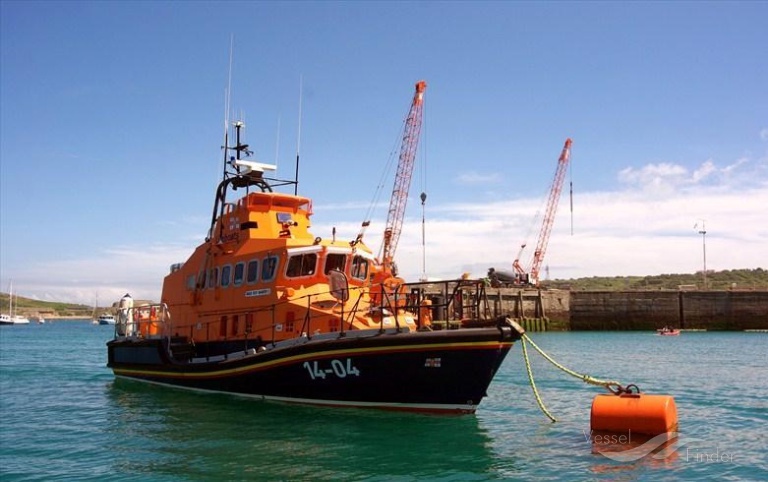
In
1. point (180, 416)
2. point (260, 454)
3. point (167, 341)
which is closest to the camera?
point (260, 454)

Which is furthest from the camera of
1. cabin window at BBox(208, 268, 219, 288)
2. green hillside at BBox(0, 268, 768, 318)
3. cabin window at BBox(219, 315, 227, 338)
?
green hillside at BBox(0, 268, 768, 318)

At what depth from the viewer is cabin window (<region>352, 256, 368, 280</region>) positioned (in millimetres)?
15195

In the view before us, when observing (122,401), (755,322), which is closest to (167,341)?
(122,401)

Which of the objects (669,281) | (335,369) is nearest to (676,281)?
(669,281)

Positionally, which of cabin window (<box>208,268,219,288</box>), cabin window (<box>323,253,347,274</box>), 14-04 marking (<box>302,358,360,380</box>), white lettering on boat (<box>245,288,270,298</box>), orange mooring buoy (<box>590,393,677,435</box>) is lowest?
orange mooring buoy (<box>590,393,677,435</box>)

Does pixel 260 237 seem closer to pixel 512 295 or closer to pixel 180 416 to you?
pixel 180 416

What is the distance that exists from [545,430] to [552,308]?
181 ft

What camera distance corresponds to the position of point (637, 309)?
6419 centimetres

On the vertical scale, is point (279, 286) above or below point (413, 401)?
above

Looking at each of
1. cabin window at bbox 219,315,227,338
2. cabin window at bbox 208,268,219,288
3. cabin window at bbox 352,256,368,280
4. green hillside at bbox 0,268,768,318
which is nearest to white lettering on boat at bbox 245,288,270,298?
cabin window at bbox 219,315,227,338

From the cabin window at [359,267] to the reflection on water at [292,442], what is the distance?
3.32m

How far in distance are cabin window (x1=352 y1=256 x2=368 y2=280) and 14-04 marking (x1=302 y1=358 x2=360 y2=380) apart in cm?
289

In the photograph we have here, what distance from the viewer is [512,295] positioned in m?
64.3

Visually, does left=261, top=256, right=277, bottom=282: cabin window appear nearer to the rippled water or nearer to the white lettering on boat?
the white lettering on boat
